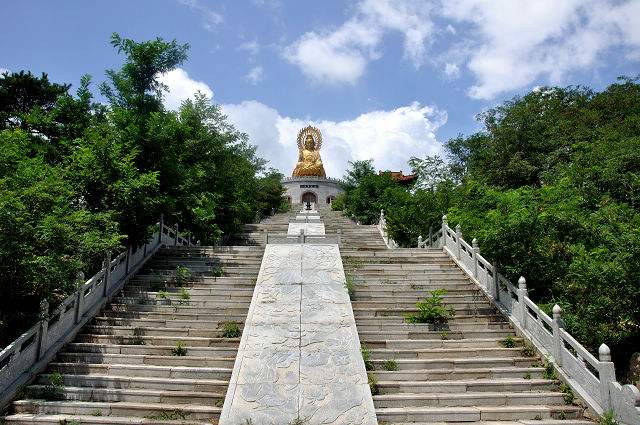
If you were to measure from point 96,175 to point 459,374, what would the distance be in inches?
381

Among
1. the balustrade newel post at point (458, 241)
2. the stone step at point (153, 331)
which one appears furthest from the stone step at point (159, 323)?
the balustrade newel post at point (458, 241)

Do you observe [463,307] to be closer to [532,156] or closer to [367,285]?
[367,285]

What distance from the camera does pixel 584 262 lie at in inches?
355

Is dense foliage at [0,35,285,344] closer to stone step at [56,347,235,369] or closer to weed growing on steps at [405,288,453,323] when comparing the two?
stone step at [56,347,235,369]

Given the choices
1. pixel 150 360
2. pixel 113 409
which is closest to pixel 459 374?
pixel 150 360

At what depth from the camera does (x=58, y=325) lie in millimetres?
8938

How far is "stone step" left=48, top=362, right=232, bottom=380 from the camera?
809cm

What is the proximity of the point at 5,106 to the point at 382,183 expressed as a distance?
20.8m

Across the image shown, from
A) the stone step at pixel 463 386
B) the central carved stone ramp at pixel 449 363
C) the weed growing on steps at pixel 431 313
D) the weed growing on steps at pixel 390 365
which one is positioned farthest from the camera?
the weed growing on steps at pixel 431 313

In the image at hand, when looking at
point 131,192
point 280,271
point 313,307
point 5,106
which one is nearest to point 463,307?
point 313,307

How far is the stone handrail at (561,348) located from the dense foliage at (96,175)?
28.8 ft

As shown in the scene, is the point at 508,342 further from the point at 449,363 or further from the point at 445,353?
the point at 449,363

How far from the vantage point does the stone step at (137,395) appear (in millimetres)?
7496

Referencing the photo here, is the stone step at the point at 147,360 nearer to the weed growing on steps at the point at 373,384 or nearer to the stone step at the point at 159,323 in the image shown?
the stone step at the point at 159,323
